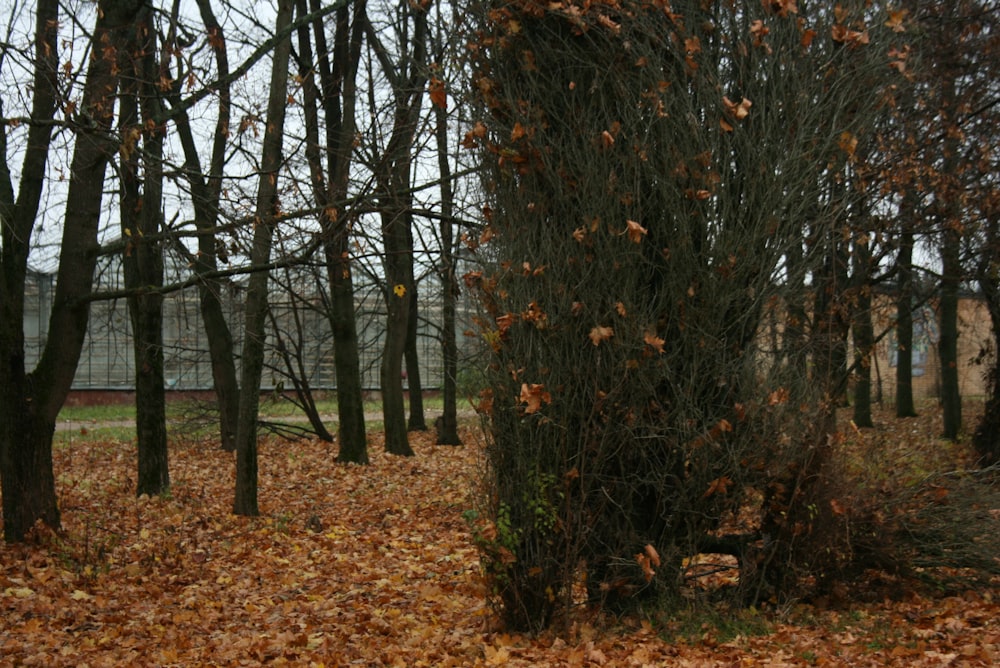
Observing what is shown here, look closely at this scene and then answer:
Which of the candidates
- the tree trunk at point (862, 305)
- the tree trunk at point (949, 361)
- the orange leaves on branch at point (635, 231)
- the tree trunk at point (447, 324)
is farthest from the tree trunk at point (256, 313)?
the tree trunk at point (949, 361)

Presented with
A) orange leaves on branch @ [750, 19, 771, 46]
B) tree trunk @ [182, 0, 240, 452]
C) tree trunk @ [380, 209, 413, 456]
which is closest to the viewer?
orange leaves on branch @ [750, 19, 771, 46]

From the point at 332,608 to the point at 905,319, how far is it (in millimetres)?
12849

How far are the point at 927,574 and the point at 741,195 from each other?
3.29m

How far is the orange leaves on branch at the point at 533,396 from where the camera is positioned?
5930mm

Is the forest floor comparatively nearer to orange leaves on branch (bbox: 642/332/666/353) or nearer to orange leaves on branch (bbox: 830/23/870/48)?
orange leaves on branch (bbox: 642/332/666/353)

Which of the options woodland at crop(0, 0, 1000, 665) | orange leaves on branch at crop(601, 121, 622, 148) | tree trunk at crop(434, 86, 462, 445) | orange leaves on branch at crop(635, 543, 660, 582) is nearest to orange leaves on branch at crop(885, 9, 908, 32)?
woodland at crop(0, 0, 1000, 665)

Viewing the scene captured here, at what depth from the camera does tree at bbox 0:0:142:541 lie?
8891 millimetres

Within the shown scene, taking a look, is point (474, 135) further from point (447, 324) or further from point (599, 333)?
point (447, 324)

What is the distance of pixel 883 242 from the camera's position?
1348cm

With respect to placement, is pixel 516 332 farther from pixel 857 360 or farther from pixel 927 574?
pixel 857 360

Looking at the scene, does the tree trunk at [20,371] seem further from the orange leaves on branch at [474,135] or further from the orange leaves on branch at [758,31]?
the orange leaves on branch at [758,31]

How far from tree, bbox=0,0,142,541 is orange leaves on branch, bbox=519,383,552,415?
5168 millimetres

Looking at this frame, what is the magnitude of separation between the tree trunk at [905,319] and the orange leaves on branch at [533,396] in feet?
31.8

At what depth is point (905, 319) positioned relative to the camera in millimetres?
16703
